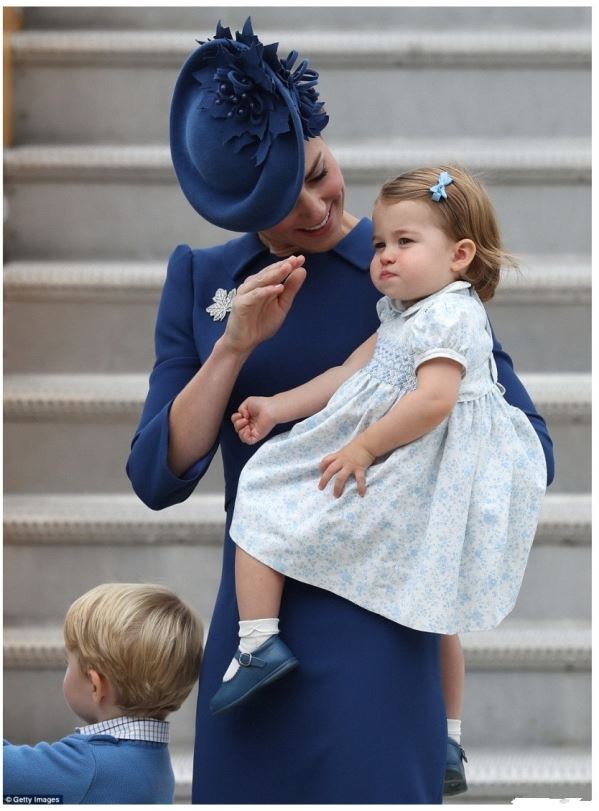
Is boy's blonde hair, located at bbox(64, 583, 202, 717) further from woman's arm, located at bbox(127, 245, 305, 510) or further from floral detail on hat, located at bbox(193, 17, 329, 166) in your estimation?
floral detail on hat, located at bbox(193, 17, 329, 166)

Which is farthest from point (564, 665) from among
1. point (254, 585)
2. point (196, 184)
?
point (196, 184)

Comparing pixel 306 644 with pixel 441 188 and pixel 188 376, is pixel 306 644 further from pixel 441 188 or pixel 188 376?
pixel 441 188

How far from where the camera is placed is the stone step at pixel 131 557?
2537 millimetres

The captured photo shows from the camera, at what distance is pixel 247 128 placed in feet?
4.18

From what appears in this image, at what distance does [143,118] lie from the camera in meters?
2.79

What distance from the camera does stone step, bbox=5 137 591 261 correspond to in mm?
2697

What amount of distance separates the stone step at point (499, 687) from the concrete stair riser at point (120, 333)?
1.94 feet

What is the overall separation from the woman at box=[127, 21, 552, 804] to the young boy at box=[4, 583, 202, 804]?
9 centimetres

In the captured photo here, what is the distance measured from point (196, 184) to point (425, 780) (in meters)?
0.71

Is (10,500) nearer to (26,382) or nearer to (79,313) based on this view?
(26,382)

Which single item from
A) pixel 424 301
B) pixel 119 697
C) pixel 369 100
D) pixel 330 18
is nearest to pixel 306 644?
pixel 119 697

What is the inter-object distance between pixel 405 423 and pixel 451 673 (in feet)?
1.26

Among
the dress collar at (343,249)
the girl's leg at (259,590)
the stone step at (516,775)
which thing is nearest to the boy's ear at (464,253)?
the dress collar at (343,249)

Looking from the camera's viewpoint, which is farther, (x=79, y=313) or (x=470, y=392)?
(x=79, y=313)
